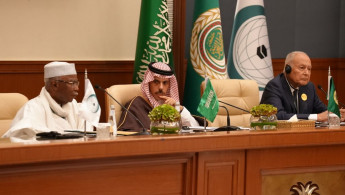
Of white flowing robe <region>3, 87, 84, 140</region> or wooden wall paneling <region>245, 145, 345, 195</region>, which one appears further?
white flowing robe <region>3, 87, 84, 140</region>

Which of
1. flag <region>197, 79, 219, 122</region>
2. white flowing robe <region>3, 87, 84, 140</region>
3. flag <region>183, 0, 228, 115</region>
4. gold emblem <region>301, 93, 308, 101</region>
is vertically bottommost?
white flowing robe <region>3, 87, 84, 140</region>

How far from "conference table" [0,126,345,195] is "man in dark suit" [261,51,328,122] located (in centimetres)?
166

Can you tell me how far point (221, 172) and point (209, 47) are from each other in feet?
10.5

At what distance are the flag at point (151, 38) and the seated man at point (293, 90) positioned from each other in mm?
1143

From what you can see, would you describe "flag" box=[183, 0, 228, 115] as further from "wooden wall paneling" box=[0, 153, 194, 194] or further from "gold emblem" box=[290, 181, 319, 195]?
"wooden wall paneling" box=[0, 153, 194, 194]

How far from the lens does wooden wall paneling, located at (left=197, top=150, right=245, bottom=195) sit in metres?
3.30

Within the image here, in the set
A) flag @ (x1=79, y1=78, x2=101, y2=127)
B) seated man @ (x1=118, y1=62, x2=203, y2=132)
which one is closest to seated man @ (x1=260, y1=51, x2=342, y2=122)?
seated man @ (x1=118, y1=62, x2=203, y2=132)

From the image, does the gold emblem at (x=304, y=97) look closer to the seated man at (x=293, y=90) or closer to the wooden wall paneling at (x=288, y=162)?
the seated man at (x=293, y=90)

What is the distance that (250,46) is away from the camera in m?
6.75

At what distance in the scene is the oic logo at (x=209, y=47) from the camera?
6422 mm

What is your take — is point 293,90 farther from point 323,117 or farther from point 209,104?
point 209,104

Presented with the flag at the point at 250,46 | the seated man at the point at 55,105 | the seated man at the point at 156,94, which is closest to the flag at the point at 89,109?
the seated man at the point at 55,105

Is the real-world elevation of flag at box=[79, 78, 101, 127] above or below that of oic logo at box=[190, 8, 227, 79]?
below

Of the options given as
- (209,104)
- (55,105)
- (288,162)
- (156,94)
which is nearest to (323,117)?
(156,94)
